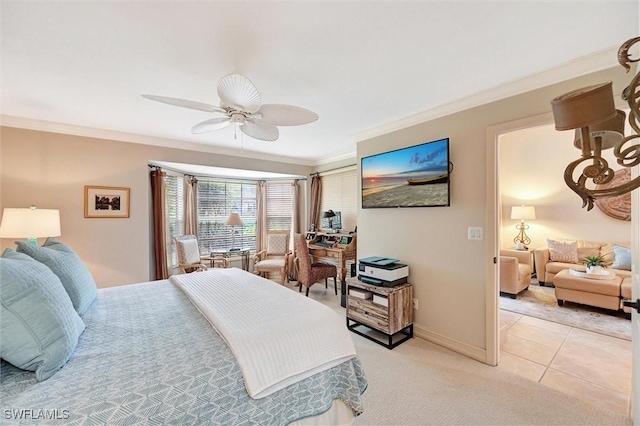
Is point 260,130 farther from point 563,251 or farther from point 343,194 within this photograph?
point 563,251

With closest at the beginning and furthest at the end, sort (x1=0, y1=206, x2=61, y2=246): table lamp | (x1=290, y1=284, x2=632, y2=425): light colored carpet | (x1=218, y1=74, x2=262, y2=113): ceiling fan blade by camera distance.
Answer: (x1=218, y1=74, x2=262, y2=113): ceiling fan blade
(x1=290, y1=284, x2=632, y2=425): light colored carpet
(x1=0, y1=206, x2=61, y2=246): table lamp

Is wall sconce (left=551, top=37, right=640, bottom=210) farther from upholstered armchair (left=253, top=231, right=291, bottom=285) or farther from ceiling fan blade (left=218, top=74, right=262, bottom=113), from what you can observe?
upholstered armchair (left=253, top=231, right=291, bottom=285)

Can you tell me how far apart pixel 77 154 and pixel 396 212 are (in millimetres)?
3978

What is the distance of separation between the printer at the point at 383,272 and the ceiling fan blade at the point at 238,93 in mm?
2006

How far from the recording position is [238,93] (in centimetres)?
164

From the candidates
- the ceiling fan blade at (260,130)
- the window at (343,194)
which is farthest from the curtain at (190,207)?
the ceiling fan blade at (260,130)

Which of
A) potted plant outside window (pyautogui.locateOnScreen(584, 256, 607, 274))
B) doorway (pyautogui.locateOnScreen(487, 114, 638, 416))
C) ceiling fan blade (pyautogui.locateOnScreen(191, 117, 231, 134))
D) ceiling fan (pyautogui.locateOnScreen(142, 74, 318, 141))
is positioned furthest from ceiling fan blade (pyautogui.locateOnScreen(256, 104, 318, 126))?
potted plant outside window (pyautogui.locateOnScreen(584, 256, 607, 274))

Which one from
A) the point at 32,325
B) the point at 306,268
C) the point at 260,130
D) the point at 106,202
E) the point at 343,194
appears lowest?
the point at 306,268

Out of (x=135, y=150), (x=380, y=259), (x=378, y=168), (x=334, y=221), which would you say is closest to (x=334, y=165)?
(x=334, y=221)

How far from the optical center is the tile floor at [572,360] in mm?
1964

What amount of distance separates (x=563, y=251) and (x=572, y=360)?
9.65ft

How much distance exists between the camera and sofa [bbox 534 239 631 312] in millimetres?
3283

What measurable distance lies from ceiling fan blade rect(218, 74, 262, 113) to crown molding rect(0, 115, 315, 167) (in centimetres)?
248

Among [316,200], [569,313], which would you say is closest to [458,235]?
[569,313]
